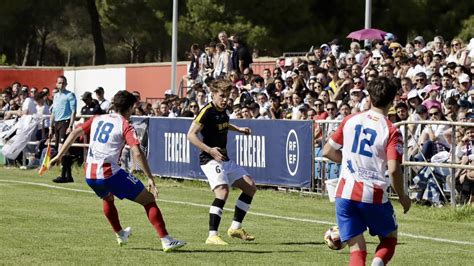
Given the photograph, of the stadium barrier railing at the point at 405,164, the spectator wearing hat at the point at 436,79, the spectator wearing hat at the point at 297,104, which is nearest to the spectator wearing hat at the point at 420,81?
the spectator wearing hat at the point at 436,79

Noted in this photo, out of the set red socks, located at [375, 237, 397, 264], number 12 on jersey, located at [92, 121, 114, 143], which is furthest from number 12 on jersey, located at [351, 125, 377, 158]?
number 12 on jersey, located at [92, 121, 114, 143]

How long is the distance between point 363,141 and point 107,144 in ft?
13.7

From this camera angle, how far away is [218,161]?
14078 mm

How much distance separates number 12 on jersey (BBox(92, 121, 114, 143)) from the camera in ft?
42.5

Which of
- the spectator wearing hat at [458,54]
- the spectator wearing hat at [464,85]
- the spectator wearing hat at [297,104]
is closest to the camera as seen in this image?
the spectator wearing hat at [464,85]

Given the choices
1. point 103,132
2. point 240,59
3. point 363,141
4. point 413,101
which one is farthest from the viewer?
point 240,59

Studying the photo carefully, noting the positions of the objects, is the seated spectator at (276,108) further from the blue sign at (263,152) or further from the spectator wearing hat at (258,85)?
the spectator wearing hat at (258,85)

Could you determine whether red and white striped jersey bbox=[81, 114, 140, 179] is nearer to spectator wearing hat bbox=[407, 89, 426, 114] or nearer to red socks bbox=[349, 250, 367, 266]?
red socks bbox=[349, 250, 367, 266]

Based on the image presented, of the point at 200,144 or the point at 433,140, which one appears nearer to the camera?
the point at 200,144

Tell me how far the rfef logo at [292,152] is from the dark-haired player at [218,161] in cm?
688

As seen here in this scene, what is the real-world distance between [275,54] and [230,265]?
1424 inches

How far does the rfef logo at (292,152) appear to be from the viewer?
→ 21219 mm

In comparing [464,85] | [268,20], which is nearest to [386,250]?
[464,85]

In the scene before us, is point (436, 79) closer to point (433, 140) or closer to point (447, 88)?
point (447, 88)
